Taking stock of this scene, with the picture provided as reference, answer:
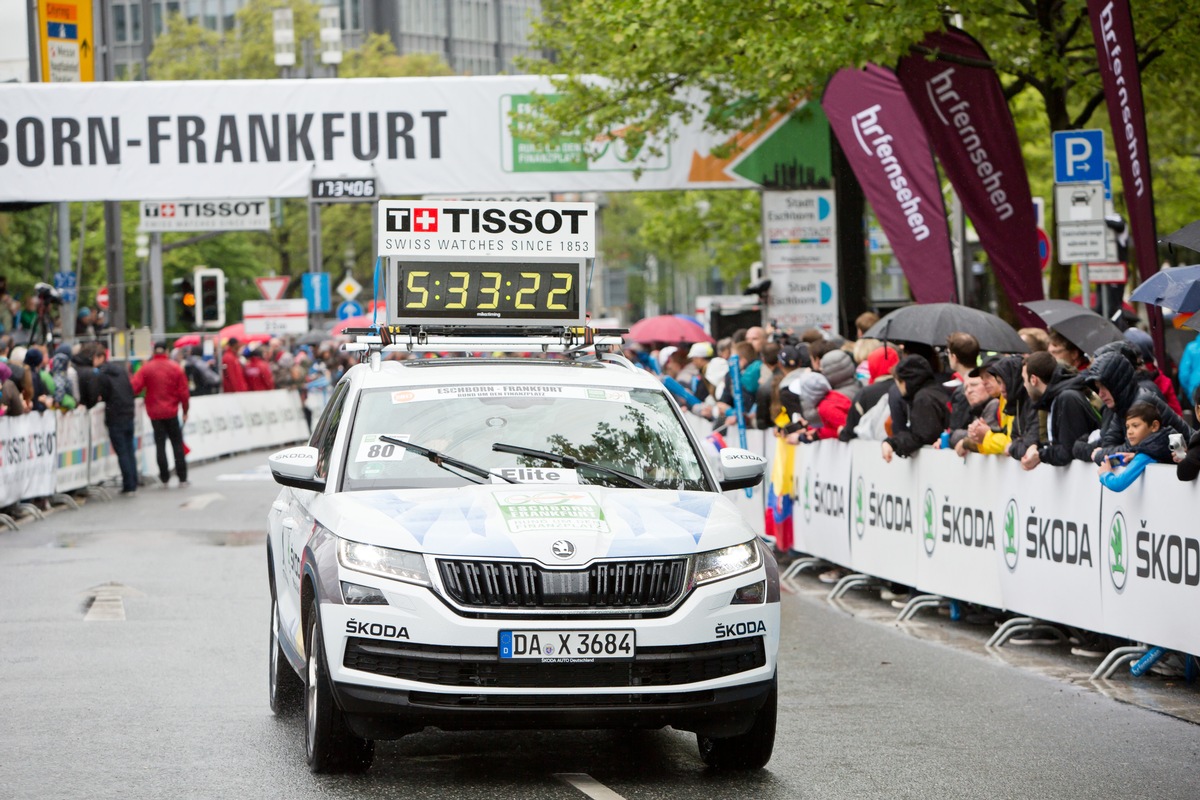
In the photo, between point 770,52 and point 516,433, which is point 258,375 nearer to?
point 770,52

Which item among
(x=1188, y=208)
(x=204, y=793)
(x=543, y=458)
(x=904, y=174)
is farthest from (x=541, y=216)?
(x=1188, y=208)

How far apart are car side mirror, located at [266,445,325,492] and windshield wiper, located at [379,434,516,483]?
35 centimetres

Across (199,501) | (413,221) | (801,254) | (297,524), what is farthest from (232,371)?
(297,524)

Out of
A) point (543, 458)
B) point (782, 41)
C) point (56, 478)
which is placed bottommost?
point (56, 478)

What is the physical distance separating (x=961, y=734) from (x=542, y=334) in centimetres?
317

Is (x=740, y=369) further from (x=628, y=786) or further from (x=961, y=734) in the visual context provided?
(x=628, y=786)

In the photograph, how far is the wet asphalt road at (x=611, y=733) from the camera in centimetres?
756

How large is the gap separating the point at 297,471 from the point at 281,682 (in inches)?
67.5

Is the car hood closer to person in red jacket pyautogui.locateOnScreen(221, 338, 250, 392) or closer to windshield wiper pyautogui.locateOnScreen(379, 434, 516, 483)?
windshield wiper pyautogui.locateOnScreen(379, 434, 516, 483)

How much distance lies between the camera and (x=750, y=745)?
7820 millimetres

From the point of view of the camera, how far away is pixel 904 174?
20875 millimetres

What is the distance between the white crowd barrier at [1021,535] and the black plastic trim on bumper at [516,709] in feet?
11.4

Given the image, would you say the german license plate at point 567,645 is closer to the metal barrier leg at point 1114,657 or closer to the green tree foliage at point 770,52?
the metal barrier leg at point 1114,657

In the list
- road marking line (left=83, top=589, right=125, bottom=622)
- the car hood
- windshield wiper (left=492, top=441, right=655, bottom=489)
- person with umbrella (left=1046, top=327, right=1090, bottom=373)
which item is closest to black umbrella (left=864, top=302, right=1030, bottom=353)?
person with umbrella (left=1046, top=327, right=1090, bottom=373)
